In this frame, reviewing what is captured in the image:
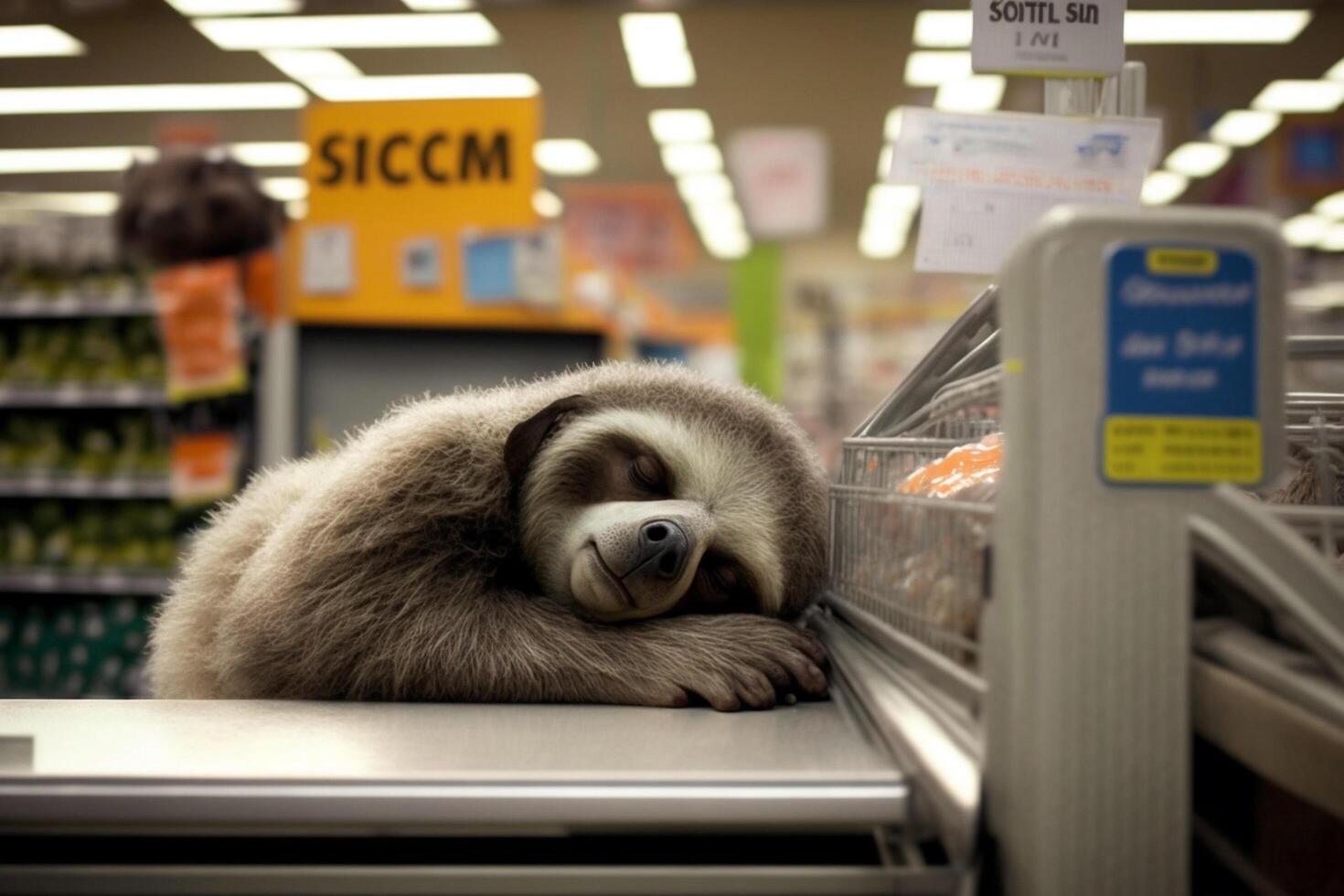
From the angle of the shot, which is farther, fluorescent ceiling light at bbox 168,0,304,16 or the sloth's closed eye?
fluorescent ceiling light at bbox 168,0,304,16

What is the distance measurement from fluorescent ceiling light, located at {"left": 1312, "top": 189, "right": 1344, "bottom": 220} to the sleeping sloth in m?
9.17

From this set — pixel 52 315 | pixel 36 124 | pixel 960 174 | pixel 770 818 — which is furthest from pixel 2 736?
pixel 36 124

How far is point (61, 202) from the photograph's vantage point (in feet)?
43.1

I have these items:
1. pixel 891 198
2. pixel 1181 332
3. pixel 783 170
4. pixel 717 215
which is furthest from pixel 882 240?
pixel 1181 332

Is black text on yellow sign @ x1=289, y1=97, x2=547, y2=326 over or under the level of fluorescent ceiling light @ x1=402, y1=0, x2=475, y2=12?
under

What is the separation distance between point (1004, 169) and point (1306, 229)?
35.8 feet

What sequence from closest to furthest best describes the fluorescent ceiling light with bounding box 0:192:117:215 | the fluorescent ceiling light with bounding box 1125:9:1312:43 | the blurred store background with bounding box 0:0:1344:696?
the blurred store background with bounding box 0:0:1344:696
the fluorescent ceiling light with bounding box 1125:9:1312:43
the fluorescent ceiling light with bounding box 0:192:117:215

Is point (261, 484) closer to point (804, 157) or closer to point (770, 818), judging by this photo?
point (770, 818)

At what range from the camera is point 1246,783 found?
93 cm

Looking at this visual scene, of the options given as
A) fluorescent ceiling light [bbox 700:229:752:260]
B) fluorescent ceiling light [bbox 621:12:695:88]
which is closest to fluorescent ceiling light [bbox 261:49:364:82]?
fluorescent ceiling light [bbox 621:12:695:88]

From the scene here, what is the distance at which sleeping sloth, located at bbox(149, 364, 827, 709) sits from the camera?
4.35 feet

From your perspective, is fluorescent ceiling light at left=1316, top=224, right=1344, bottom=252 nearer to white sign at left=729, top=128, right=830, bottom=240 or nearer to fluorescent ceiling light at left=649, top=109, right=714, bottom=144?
white sign at left=729, top=128, right=830, bottom=240

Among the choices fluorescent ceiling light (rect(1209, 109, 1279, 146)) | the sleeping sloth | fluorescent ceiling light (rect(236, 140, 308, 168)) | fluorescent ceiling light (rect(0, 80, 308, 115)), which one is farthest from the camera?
fluorescent ceiling light (rect(236, 140, 308, 168))

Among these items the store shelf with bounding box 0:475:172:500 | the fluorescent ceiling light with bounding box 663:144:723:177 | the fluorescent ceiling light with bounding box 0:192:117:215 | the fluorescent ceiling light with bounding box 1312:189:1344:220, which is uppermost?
the fluorescent ceiling light with bounding box 663:144:723:177
